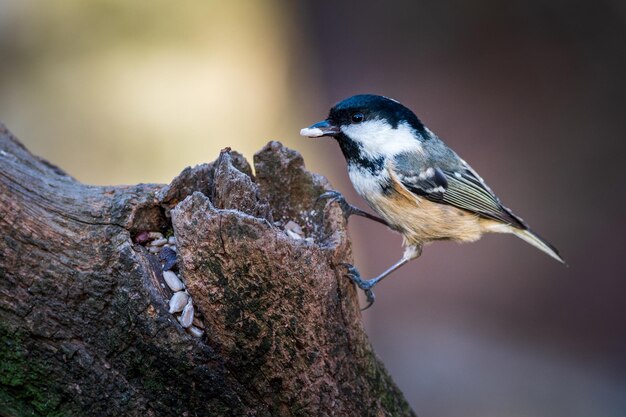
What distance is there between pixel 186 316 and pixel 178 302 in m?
0.05

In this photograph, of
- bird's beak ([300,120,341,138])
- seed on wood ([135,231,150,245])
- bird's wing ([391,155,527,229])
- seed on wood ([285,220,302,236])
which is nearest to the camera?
seed on wood ([135,231,150,245])

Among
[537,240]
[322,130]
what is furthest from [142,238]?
[537,240]

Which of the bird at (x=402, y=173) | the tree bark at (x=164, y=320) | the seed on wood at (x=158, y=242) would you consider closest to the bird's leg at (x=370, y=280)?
the bird at (x=402, y=173)

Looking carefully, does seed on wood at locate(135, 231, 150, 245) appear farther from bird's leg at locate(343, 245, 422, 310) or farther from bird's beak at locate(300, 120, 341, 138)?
bird's beak at locate(300, 120, 341, 138)

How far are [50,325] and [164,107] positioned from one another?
4.05 meters

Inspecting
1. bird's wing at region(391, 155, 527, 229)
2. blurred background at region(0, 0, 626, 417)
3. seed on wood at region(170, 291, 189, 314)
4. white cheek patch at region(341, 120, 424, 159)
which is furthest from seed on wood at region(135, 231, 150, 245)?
blurred background at region(0, 0, 626, 417)

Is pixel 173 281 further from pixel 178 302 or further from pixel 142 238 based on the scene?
pixel 142 238

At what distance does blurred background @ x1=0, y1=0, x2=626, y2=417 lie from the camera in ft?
17.0

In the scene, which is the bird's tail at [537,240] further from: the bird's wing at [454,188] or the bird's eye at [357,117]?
the bird's eye at [357,117]

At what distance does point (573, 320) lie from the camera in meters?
5.42

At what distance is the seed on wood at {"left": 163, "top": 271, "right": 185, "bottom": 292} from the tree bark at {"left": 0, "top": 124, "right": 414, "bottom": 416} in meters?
0.02

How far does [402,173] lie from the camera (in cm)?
293

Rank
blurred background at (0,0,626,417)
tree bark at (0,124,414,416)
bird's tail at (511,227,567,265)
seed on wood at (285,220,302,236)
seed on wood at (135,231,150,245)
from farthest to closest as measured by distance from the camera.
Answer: blurred background at (0,0,626,417) < bird's tail at (511,227,567,265) < seed on wood at (285,220,302,236) < seed on wood at (135,231,150,245) < tree bark at (0,124,414,416)

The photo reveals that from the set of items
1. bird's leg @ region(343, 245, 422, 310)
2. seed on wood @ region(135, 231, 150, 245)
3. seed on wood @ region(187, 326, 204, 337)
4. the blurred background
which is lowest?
seed on wood @ region(187, 326, 204, 337)
